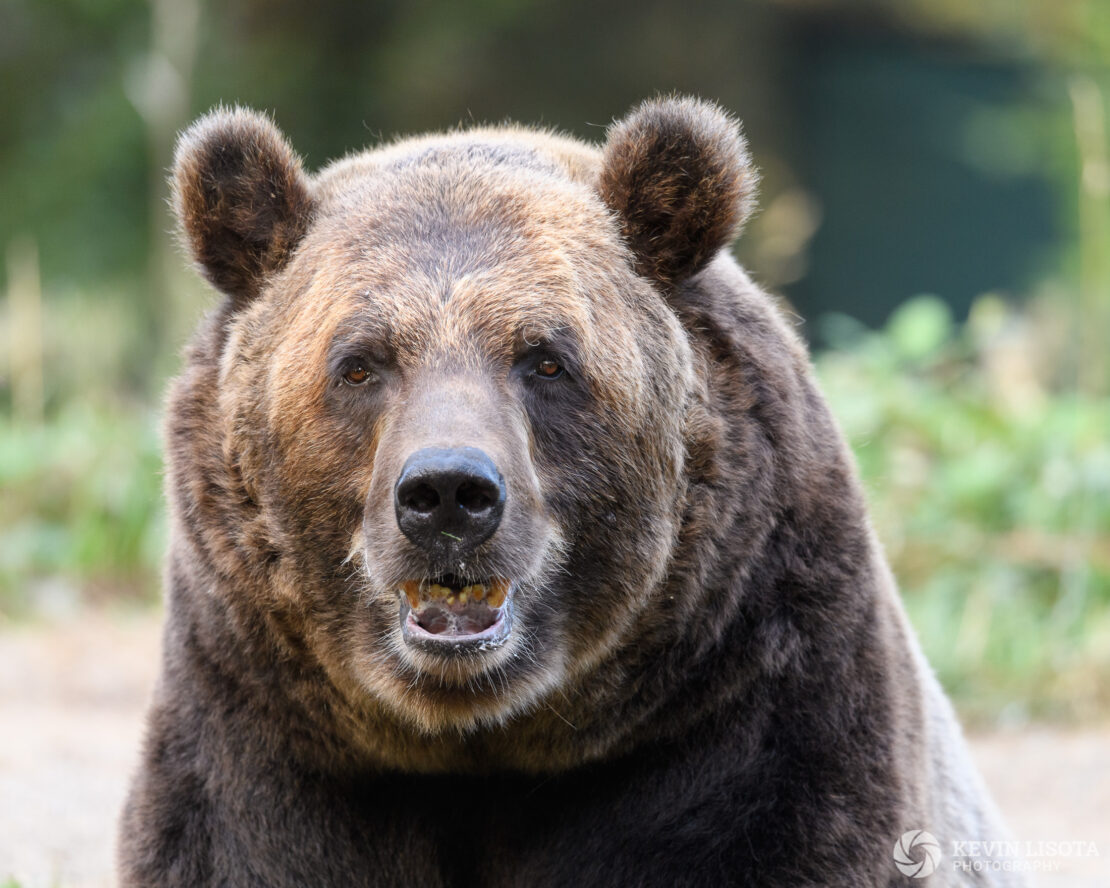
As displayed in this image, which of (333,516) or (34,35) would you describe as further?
(34,35)

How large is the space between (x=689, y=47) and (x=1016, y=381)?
10.6m

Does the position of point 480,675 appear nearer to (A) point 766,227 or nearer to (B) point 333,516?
(B) point 333,516

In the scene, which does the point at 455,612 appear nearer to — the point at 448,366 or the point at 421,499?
the point at 421,499

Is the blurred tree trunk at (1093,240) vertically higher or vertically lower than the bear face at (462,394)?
higher

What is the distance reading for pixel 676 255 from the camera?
12.0 ft

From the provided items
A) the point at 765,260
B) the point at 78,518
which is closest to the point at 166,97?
the point at 78,518

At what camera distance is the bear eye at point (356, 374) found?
342 centimetres

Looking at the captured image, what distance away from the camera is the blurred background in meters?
7.81

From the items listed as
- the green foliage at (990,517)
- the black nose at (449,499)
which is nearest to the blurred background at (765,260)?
the green foliage at (990,517)

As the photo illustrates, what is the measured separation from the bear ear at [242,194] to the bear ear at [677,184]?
80cm

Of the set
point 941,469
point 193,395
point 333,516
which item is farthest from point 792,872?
point 941,469

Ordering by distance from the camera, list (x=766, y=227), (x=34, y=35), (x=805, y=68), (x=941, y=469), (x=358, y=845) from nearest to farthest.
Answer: (x=358, y=845)
(x=941, y=469)
(x=766, y=227)
(x=34, y=35)
(x=805, y=68)

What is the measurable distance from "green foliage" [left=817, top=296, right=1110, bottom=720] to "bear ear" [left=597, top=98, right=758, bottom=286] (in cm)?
394

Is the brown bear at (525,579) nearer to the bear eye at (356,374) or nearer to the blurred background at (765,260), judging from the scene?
the bear eye at (356,374)
